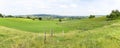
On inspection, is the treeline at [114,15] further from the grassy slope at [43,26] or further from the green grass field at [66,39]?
the green grass field at [66,39]

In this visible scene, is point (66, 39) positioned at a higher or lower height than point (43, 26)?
higher

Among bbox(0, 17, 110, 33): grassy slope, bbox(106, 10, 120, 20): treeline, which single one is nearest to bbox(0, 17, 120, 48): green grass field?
bbox(0, 17, 110, 33): grassy slope

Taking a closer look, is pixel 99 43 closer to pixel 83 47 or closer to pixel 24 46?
pixel 83 47

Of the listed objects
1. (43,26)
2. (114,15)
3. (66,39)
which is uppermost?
(66,39)

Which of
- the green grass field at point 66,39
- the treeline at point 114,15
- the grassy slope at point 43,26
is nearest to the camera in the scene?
the green grass field at point 66,39

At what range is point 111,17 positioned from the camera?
81.4 metres

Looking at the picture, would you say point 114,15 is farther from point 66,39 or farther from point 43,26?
point 66,39

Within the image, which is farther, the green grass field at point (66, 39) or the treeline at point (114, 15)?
the treeline at point (114, 15)

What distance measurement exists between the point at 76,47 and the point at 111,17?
67.0 meters

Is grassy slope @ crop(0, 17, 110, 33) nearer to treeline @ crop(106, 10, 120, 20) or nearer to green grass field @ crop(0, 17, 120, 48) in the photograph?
green grass field @ crop(0, 17, 120, 48)

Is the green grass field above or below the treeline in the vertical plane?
above

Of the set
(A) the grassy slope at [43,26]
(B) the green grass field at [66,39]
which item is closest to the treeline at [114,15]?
(A) the grassy slope at [43,26]

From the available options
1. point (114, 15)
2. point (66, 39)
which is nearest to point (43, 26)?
point (66, 39)

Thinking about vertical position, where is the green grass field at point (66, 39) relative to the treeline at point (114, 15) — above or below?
above
